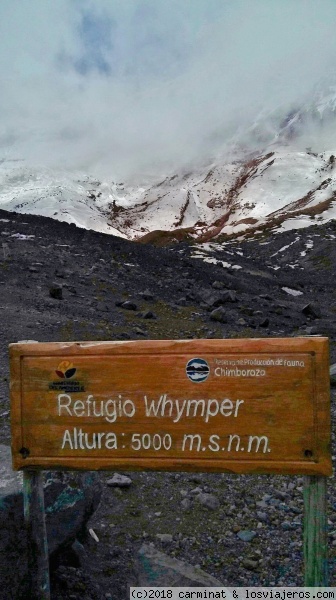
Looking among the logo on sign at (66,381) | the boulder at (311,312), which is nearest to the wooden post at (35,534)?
the logo on sign at (66,381)

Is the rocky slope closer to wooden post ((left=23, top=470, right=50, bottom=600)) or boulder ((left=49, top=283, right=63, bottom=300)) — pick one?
boulder ((left=49, top=283, right=63, bottom=300))

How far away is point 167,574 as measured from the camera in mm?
5117

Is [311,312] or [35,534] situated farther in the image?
[311,312]

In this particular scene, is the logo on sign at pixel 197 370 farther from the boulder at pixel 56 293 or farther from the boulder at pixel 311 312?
the boulder at pixel 311 312

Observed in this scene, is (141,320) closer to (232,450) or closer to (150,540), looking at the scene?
(150,540)

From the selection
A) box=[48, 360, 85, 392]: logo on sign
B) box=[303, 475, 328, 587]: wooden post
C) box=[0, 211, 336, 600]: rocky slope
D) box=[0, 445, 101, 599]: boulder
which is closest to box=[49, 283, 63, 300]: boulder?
box=[0, 211, 336, 600]: rocky slope

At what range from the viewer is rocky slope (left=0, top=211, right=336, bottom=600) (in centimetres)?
623

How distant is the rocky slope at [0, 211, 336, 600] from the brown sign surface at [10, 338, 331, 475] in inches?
69.2

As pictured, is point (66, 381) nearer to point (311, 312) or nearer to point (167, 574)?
point (167, 574)

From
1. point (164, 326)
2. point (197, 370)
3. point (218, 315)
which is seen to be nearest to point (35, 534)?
point (197, 370)

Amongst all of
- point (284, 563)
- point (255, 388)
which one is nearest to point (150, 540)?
point (284, 563)

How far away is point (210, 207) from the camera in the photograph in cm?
19588

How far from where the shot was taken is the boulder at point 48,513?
466cm

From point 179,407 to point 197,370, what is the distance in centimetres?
34
